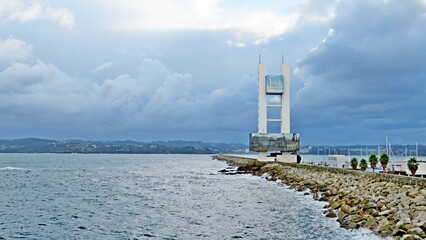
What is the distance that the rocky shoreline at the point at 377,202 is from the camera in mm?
15859

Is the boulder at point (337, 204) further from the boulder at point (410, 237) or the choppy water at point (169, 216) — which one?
the boulder at point (410, 237)

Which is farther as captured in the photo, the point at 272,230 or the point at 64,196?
the point at 64,196

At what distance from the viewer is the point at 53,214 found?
24.9m

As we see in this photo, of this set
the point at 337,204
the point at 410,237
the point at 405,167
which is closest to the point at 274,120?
the point at 405,167

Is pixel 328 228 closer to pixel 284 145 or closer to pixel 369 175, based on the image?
pixel 369 175

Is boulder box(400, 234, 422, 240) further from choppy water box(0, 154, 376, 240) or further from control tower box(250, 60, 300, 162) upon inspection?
control tower box(250, 60, 300, 162)

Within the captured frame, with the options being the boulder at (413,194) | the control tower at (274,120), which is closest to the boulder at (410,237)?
the boulder at (413,194)

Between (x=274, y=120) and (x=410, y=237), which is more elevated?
(x=274, y=120)

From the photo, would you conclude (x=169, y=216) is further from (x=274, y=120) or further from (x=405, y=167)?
(x=274, y=120)

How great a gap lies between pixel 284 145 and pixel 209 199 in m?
47.4

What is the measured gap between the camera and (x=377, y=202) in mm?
20859

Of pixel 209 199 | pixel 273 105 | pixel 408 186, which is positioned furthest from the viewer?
pixel 273 105

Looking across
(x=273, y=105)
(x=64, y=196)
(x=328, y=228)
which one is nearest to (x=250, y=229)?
(x=328, y=228)

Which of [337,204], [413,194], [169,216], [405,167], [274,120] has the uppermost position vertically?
[274,120]
